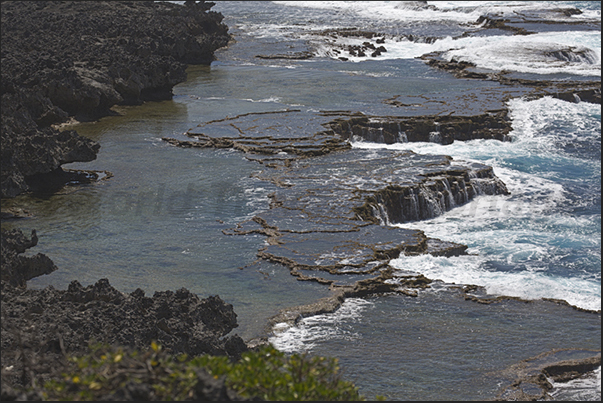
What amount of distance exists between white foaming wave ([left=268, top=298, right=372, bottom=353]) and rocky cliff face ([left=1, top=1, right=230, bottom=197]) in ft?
28.0

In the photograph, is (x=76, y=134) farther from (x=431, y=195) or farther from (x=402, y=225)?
(x=431, y=195)

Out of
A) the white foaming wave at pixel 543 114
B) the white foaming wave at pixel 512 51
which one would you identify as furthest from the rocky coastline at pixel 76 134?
the white foaming wave at pixel 543 114

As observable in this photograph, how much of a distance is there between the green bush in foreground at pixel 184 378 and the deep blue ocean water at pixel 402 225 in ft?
15.8

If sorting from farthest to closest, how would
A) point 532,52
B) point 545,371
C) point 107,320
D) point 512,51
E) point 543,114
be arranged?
point 512,51, point 532,52, point 543,114, point 545,371, point 107,320

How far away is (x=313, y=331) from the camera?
1291 cm

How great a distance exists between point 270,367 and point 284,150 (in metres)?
17.5

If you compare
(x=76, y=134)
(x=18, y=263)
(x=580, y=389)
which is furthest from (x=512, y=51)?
(x=18, y=263)

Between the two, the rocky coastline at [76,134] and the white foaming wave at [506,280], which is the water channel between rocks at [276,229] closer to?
the white foaming wave at [506,280]

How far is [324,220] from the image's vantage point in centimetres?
1811

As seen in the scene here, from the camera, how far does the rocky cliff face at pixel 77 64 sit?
65.1 ft

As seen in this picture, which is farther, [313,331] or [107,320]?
[313,331]

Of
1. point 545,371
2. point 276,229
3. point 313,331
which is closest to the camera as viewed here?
point 545,371

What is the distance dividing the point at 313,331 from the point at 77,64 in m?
20.0

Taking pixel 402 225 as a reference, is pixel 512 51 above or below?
above
